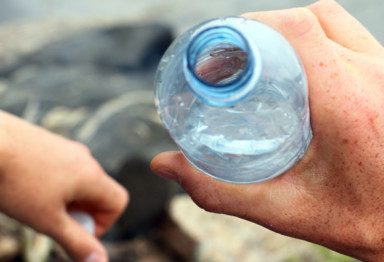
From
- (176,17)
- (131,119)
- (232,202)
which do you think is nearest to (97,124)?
(131,119)

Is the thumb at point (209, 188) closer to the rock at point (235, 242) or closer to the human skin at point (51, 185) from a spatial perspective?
the human skin at point (51, 185)

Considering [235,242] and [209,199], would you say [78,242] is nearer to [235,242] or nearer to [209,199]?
[209,199]

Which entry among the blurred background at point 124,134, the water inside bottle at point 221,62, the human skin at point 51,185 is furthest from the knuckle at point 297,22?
the blurred background at point 124,134

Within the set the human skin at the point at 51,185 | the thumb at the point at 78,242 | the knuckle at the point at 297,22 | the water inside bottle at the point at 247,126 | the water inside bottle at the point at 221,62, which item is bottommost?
the thumb at the point at 78,242

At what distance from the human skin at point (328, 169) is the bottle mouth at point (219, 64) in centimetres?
16

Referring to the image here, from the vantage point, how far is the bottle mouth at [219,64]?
85 cm

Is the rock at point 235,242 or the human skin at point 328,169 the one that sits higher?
the human skin at point 328,169

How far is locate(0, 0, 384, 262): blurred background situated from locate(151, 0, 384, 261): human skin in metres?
1.53

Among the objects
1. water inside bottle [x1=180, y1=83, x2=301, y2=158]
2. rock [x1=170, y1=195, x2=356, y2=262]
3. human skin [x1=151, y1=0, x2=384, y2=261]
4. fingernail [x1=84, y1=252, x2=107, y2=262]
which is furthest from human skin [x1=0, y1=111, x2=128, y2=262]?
rock [x1=170, y1=195, x2=356, y2=262]

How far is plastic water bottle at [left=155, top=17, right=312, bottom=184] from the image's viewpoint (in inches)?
38.3

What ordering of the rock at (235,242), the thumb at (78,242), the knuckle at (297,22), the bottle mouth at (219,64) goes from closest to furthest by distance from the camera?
the bottle mouth at (219,64), the knuckle at (297,22), the thumb at (78,242), the rock at (235,242)

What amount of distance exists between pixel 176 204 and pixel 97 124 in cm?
67

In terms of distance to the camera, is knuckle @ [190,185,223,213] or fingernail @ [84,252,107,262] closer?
knuckle @ [190,185,223,213]

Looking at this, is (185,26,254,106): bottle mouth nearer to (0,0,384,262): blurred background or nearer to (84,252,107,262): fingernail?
(84,252,107,262): fingernail
